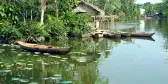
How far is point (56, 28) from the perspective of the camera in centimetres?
2027

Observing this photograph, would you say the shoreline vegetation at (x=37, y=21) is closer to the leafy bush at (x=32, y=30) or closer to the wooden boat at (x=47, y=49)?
the leafy bush at (x=32, y=30)

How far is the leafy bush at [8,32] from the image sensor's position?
18172mm

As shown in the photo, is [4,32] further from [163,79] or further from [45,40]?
[163,79]

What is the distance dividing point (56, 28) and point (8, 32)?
3.38 meters

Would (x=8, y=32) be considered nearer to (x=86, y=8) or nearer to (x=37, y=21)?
(x=37, y=21)

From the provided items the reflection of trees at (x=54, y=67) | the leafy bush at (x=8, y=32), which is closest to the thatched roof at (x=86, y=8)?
the leafy bush at (x=8, y=32)

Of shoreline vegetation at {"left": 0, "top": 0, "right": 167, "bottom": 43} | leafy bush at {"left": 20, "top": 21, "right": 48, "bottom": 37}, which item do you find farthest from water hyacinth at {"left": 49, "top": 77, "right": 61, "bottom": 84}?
leafy bush at {"left": 20, "top": 21, "right": 48, "bottom": 37}

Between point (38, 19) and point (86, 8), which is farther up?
point (86, 8)

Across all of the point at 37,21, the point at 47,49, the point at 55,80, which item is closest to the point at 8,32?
the point at 47,49

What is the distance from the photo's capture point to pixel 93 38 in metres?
24.1

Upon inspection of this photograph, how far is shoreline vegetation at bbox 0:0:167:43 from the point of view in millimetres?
18516

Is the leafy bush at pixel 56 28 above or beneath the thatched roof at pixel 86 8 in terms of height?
beneath

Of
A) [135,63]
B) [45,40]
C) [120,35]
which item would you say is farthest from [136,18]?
[135,63]

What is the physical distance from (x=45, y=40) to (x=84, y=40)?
317cm
